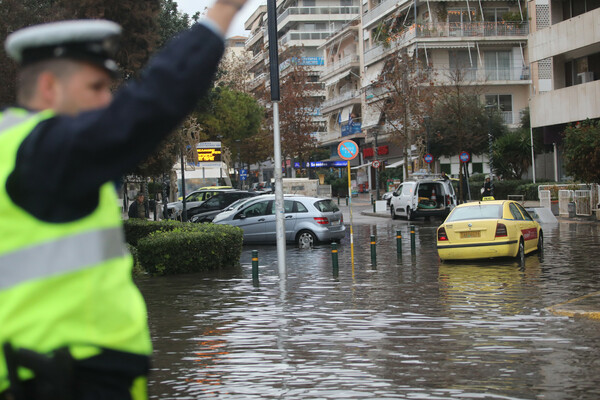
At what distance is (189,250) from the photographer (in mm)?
17594

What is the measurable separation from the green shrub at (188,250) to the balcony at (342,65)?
5815 cm

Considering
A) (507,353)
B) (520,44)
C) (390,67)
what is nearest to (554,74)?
(390,67)

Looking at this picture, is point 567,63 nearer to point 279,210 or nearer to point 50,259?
point 279,210

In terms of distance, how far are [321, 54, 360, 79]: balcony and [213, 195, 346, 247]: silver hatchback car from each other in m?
51.1

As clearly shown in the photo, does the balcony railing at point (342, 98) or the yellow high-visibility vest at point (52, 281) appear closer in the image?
the yellow high-visibility vest at point (52, 281)

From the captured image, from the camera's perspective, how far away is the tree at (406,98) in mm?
51188

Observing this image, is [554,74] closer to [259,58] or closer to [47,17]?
[47,17]

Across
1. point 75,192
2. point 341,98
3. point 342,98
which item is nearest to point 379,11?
point 342,98

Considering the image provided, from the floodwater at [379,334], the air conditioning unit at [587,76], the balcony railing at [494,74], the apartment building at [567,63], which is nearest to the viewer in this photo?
the floodwater at [379,334]

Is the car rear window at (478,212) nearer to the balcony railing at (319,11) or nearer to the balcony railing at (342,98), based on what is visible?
the balcony railing at (342,98)

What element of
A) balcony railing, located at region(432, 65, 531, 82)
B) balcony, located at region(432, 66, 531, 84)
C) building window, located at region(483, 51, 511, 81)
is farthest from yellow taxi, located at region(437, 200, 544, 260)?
building window, located at region(483, 51, 511, 81)

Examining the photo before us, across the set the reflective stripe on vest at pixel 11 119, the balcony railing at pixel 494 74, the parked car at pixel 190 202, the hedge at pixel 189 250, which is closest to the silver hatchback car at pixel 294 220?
the hedge at pixel 189 250

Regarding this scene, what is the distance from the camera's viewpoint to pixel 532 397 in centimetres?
650

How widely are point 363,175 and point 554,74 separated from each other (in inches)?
1586
